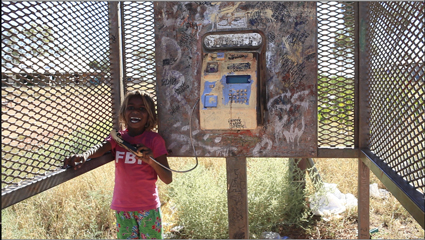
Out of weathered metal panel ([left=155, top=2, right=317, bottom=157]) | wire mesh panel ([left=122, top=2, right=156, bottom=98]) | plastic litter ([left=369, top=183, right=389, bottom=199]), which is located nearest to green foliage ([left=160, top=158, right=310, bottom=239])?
plastic litter ([left=369, top=183, right=389, bottom=199])

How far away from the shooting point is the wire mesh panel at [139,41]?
2.81 metres

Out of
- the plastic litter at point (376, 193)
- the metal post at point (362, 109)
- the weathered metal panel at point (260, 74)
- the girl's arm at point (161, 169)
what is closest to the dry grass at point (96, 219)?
the plastic litter at point (376, 193)

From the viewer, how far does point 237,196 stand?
263 cm

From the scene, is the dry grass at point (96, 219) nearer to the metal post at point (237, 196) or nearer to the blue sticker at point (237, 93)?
the metal post at point (237, 196)

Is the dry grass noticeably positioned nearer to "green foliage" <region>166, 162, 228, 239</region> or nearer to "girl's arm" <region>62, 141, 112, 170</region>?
"green foliage" <region>166, 162, 228, 239</region>

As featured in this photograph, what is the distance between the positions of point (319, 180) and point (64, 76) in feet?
9.70

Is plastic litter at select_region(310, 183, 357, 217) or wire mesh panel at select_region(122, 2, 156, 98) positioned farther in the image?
plastic litter at select_region(310, 183, 357, 217)

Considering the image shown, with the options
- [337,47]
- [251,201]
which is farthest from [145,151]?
[251,201]

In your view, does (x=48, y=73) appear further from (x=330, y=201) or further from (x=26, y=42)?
(x=330, y=201)

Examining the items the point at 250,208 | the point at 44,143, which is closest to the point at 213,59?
the point at 44,143

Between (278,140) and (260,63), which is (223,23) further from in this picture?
(278,140)

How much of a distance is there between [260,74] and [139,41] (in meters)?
1.02

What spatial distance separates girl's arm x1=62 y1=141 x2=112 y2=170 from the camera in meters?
2.18

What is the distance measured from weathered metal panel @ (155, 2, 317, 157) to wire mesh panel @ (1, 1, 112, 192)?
0.47 metres
